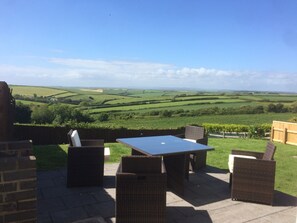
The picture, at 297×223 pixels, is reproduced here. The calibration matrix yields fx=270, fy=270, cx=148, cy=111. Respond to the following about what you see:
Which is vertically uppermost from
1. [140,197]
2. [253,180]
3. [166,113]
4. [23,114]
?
[140,197]

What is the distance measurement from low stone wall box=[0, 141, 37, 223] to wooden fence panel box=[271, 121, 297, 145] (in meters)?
13.0

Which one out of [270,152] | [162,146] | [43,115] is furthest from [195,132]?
[43,115]

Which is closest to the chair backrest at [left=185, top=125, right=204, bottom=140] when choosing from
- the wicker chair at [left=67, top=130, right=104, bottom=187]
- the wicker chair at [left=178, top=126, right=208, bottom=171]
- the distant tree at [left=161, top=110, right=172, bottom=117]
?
the wicker chair at [left=178, top=126, right=208, bottom=171]

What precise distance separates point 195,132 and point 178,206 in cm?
321

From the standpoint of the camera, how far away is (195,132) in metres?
7.09

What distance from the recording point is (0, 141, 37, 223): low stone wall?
178 cm

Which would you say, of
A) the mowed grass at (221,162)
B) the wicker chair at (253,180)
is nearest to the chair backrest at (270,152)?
the wicker chair at (253,180)

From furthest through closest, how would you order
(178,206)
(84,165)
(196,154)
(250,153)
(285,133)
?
(285,133), (196,154), (250,153), (84,165), (178,206)

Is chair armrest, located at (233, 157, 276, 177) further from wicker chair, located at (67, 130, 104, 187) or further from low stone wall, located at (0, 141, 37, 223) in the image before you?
low stone wall, located at (0, 141, 37, 223)

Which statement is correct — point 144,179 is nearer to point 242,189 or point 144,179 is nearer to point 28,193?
point 28,193

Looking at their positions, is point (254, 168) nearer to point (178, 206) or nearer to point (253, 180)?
point (253, 180)

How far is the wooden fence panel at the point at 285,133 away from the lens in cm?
1249

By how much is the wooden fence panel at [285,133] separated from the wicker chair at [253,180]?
31.0 ft

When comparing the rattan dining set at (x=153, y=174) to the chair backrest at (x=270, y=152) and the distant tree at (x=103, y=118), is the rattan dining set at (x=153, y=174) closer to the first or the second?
the chair backrest at (x=270, y=152)
